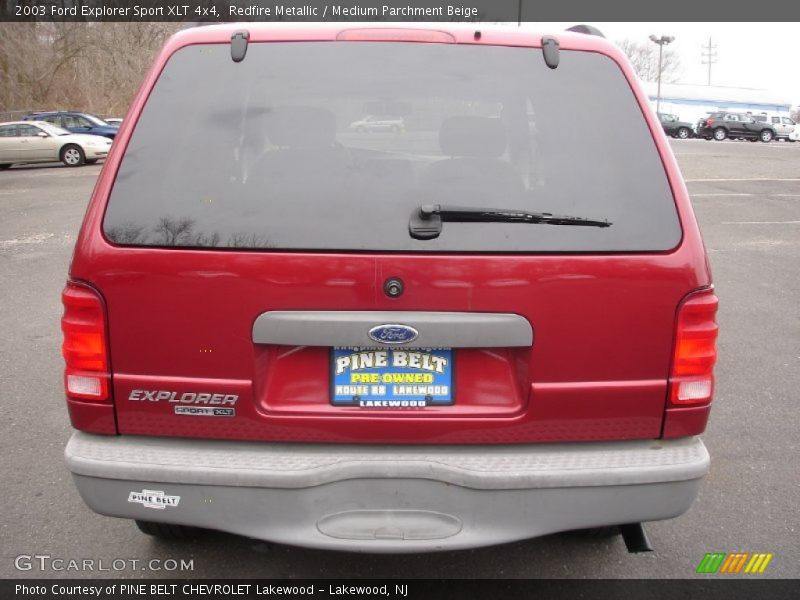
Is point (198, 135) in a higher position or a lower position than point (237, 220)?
higher

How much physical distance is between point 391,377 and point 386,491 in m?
0.35

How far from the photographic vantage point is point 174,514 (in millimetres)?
2191

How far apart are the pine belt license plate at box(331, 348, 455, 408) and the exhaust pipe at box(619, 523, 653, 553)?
94 cm

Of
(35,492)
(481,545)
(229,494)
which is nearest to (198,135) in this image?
(229,494)

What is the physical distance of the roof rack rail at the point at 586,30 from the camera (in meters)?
2.60

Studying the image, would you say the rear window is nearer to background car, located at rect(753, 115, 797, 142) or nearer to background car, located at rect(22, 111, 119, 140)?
background car, located at rect(22, 111, 119, 140)

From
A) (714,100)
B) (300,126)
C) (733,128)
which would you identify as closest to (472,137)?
(300,126)

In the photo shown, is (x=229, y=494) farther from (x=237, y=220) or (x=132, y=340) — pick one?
(x=237, y=220)

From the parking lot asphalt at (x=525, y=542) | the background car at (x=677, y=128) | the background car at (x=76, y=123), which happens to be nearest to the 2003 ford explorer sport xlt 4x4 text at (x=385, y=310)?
the parking lot asphalt at (x=525, y=542)

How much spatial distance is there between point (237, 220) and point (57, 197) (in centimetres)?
1421

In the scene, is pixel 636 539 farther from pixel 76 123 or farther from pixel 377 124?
pixel 76 123

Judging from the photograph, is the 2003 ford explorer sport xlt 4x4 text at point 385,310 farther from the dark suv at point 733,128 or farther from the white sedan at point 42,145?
the dark suv at point 733,128

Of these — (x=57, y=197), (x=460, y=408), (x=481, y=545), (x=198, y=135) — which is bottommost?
(x=57, y=197)

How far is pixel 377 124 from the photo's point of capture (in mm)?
2400
